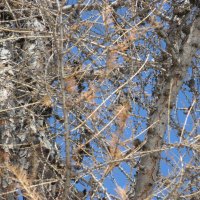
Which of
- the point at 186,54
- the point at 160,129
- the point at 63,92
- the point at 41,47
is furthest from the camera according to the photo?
the point at 41,47

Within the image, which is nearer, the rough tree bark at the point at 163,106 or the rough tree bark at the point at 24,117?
the rough tree bark at the point at 163,106

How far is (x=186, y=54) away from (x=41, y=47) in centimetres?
204

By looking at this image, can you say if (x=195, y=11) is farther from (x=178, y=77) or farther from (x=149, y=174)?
(x=149, y=174)

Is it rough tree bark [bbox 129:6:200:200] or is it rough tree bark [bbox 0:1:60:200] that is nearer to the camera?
rough tree bark [bbox 129:6:200:200]

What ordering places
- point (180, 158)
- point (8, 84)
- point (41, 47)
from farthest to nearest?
point (41, 47)
point (8, 84)
point (180, 158)

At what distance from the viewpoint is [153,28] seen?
3967mm

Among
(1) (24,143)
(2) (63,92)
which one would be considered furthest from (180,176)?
(1) (24,143)

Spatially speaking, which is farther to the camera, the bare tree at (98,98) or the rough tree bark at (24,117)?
the rough tree bark at (24,117)

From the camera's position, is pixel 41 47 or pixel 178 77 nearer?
pixel 178 77

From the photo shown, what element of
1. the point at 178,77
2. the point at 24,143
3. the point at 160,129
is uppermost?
the point at 178,77

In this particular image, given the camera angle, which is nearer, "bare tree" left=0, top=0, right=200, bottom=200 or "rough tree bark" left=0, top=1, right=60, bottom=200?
"bare tree" left=0, top=0, right=200, bottom=200

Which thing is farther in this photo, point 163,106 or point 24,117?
point 24,117

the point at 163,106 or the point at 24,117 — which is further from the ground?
the point at 163,106

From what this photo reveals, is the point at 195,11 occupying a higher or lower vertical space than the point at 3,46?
higher
